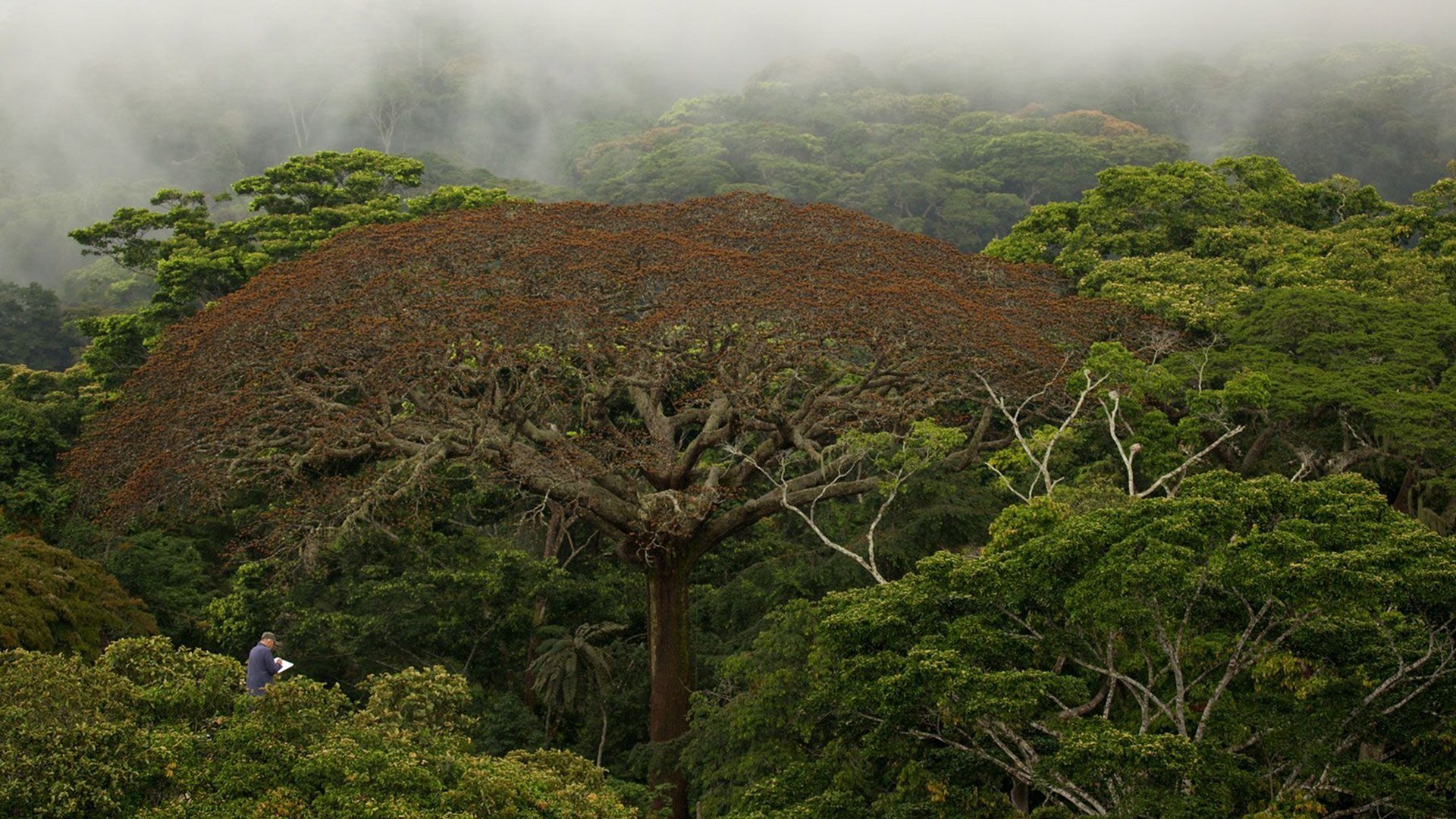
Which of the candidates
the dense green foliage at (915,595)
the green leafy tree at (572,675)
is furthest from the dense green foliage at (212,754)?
the green leafy tree at (572,675)

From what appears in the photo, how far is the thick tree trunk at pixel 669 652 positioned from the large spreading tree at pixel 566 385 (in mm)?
36

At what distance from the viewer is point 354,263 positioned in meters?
20.4

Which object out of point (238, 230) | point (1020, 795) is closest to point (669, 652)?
point (1020, 795)

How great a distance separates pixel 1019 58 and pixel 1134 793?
307ft

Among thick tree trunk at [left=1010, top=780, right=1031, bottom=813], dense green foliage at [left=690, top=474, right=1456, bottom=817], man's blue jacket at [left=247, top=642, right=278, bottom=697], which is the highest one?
man's blue jacket at [left=247, top=642, right=278, bottom=697]

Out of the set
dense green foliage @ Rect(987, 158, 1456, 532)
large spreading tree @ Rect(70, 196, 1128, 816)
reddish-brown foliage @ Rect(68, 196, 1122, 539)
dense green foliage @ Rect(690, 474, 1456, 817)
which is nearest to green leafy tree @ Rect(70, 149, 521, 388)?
reddish-brown foliage @ Rect(68, 196, 1122, 539)

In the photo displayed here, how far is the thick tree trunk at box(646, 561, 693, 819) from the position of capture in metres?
17.8

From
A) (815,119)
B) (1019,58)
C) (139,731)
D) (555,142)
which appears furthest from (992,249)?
(1019,58)

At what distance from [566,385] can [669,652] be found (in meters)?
4.40

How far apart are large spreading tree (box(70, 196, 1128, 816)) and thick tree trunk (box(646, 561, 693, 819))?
0.12ft

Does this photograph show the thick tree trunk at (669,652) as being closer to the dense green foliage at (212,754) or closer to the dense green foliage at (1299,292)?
the dense green foliage at (212,754)

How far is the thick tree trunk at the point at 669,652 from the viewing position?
1777 cm

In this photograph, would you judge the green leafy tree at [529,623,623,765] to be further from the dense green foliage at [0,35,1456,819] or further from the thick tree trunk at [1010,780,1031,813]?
the thick tree trunk at [1010,780,1031,813]

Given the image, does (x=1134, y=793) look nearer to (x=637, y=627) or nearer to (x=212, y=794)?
(x=212, y=794)
